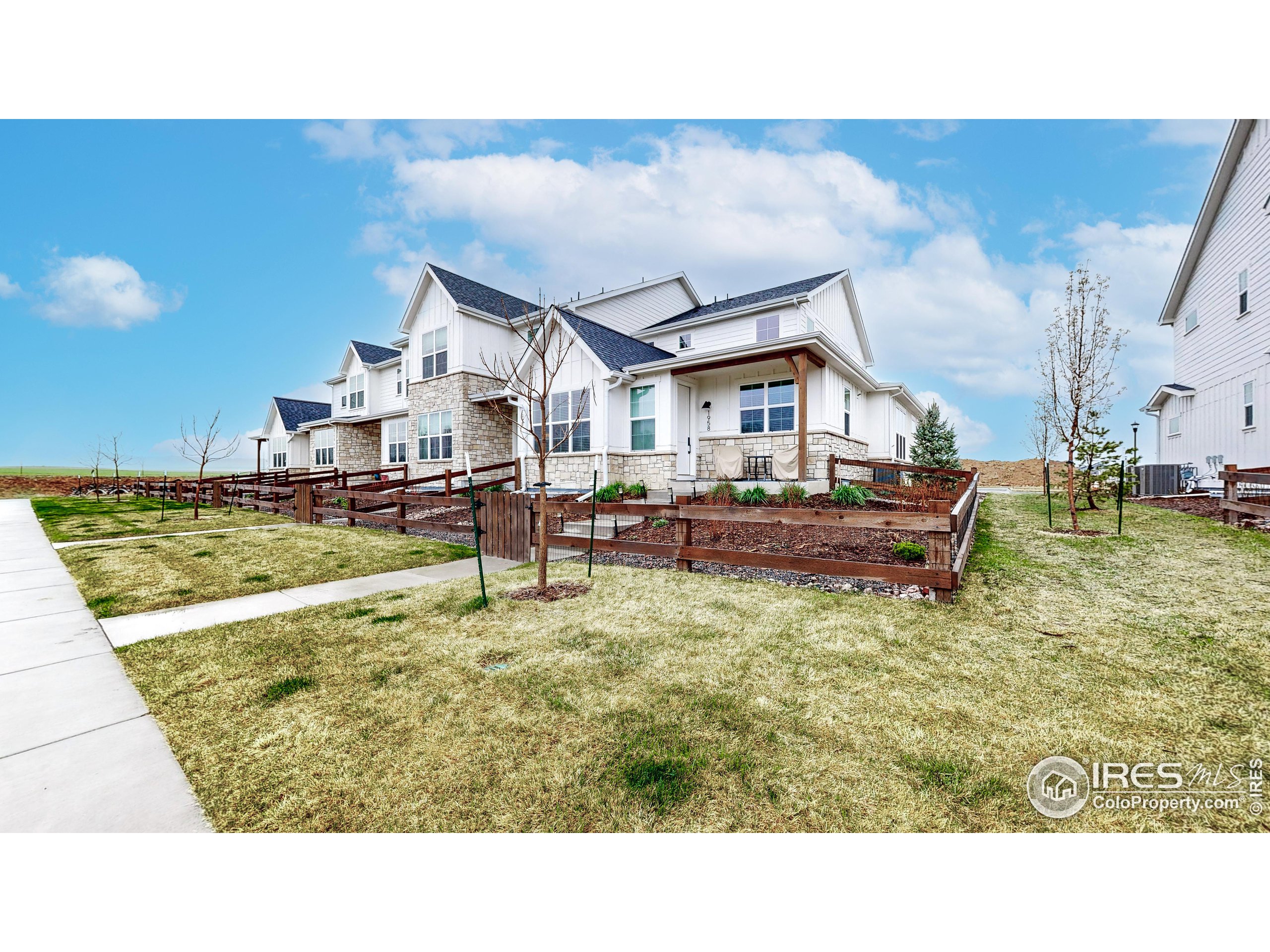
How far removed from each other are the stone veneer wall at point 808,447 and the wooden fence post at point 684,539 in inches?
278

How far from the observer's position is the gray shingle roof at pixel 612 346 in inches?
562

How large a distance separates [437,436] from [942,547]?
18.3 m

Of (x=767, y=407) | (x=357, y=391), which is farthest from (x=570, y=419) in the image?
(x=357, y=391)

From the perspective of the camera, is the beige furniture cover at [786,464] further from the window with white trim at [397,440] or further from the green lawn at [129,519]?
the window with white trim at [397,440]

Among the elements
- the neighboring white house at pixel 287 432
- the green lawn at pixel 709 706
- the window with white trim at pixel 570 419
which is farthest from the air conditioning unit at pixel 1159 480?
the neighboring white house at pixel 287 432

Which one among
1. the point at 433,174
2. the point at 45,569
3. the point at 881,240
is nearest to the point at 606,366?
the point at 433,174

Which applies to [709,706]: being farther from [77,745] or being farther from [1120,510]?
[1120,510]

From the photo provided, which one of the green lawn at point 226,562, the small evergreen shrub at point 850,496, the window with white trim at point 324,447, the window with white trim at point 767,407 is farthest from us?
the window with white trim at point 324,447

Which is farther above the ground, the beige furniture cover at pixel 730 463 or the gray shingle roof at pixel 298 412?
the gray shingle roof at pixel 298 412

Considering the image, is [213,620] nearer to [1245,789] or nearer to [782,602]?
[782,602]

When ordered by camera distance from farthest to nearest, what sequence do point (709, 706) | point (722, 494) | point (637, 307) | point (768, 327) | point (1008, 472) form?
point (1008, 472), point (637, 307), point (768, 327), point (722, 494), point (709, 706)

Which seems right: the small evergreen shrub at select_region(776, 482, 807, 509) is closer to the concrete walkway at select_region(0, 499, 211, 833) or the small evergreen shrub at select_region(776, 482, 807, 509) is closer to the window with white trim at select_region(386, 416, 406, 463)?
the concrete walkway at select_region(0, 499, 211, 833)

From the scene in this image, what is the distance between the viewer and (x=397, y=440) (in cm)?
2339
